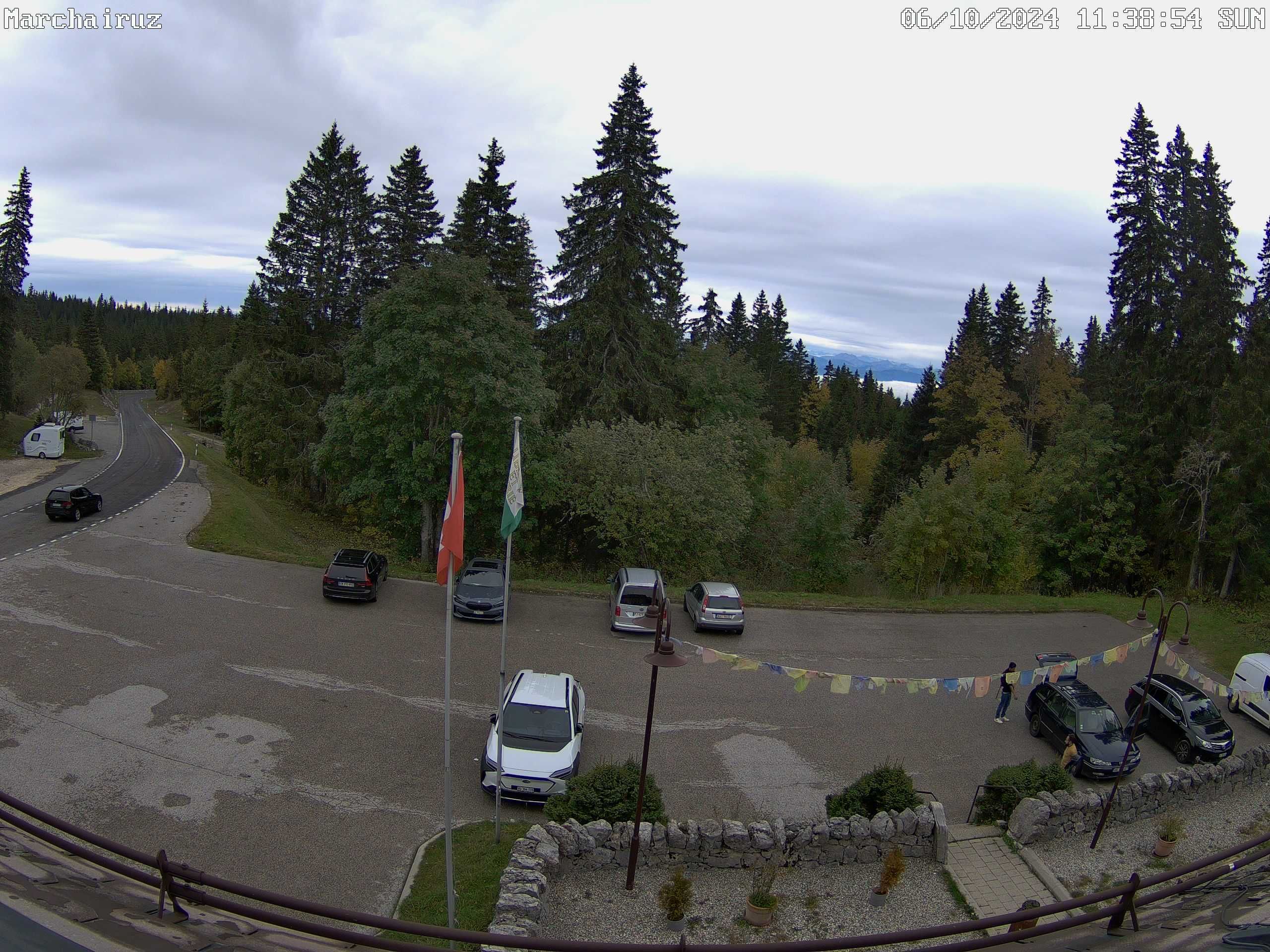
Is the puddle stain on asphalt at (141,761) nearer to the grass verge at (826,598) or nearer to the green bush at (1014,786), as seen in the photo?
the green bush at (1014,786)

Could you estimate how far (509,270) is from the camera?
128 feet

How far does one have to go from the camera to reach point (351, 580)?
73.3ft

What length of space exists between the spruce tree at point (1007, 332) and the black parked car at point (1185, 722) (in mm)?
49234

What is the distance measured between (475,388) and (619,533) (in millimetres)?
6968

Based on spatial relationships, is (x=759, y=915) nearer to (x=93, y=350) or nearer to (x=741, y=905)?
(x=741, y=905)

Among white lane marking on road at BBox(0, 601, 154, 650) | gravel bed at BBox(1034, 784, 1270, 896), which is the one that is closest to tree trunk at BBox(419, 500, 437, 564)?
white lane marking on road at BBox(0, 601, 154, 650)

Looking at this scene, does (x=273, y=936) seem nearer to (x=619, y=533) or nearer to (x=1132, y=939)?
(x=1132, y=939)

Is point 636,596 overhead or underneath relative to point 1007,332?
underneath

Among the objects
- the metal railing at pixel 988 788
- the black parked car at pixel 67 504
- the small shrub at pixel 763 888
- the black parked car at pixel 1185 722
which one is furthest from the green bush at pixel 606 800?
the black parked car at pixel 67 504

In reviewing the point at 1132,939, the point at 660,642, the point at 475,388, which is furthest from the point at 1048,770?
the point at 475,388

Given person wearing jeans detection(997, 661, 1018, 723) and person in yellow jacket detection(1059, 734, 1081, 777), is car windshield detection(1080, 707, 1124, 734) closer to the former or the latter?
person in yellow jacket detection(1059, 734, 1081, 777)

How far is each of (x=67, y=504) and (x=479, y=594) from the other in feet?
60.7

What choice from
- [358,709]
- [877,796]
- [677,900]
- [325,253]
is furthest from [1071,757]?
[325,253]

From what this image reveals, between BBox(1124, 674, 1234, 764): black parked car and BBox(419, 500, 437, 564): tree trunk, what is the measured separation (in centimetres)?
2280
